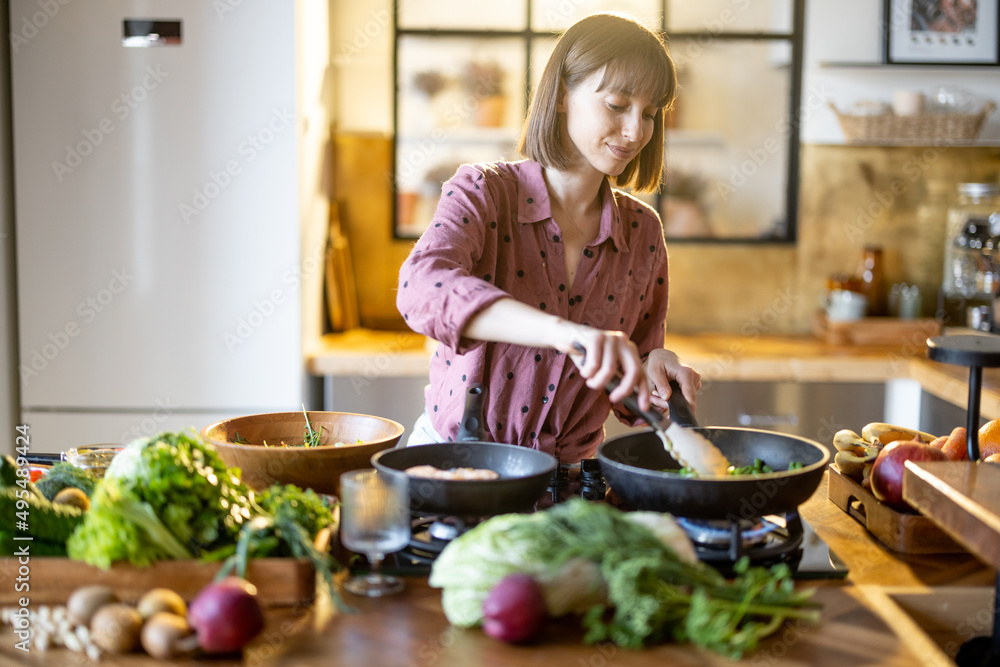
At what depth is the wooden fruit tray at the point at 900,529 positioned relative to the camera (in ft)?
4.33

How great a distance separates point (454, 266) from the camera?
57.7 inches

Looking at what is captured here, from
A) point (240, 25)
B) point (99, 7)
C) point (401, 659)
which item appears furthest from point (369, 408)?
point (401, 659)

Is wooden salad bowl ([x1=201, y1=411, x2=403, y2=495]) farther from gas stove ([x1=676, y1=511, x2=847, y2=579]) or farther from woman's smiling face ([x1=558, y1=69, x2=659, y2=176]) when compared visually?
woman's smiling face ([x1=558, y1=69, x2=659, y2=176])

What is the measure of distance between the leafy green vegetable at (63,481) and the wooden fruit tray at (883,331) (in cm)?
265

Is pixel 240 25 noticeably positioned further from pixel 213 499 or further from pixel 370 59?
pixel 213 499

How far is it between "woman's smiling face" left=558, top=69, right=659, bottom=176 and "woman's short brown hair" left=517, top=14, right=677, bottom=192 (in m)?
0.01

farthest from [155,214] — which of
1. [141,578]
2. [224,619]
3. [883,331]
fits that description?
[883,331]

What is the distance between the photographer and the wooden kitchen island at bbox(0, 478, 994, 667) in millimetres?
983

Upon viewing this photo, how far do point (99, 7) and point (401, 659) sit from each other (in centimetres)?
253

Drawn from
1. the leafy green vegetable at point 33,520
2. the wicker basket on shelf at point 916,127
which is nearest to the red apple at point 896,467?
the leafy green vegetable at point 33,520

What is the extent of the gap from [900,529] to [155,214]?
235cm

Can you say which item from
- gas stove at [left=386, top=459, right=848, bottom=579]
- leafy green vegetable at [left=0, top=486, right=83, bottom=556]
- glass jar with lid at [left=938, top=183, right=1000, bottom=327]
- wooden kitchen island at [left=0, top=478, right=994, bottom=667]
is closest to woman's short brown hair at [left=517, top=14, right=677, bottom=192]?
gas stove at [left=386, top=459, right=848, bottom=579]

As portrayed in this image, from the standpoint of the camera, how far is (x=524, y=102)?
134 inches

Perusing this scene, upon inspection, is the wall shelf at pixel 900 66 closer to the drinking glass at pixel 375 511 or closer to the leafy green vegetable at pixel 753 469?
the leafy green vegetable at pixel 753 469
